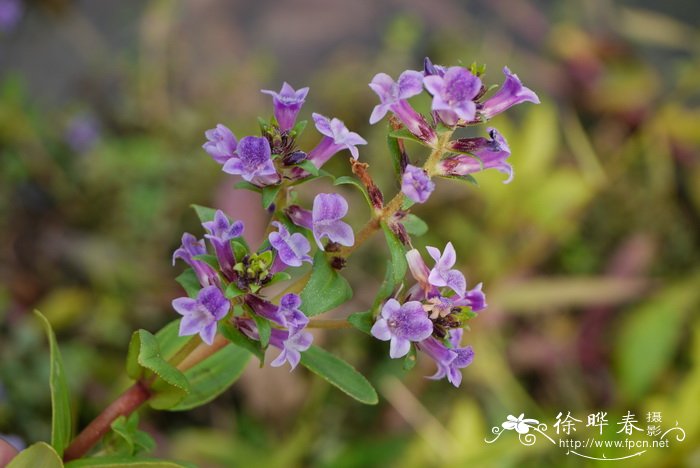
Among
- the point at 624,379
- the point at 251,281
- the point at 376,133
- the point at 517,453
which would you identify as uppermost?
the point at 251,281

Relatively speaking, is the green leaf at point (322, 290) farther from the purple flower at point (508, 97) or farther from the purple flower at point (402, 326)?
the purple flower at point (508, 97)

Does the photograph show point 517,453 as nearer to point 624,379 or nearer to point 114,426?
point 624,379

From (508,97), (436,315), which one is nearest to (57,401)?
(436,315)

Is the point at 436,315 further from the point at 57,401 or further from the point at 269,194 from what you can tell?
the point at 57,401

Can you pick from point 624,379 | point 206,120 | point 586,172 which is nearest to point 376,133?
point 206,120

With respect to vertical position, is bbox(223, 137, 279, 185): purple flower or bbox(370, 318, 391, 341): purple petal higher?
bbox(223, 137, 279, 185): purple flower

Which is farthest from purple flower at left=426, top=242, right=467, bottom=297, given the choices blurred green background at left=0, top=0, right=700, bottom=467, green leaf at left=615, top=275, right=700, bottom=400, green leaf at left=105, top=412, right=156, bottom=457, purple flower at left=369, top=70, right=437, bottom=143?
green leaf at left=615, top=275, right=700, bottom=400

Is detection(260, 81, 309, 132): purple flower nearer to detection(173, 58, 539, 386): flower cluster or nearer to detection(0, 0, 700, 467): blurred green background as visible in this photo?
detection(173, 58, 539, 386): flower cluster

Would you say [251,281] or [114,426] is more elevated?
[251,281]
